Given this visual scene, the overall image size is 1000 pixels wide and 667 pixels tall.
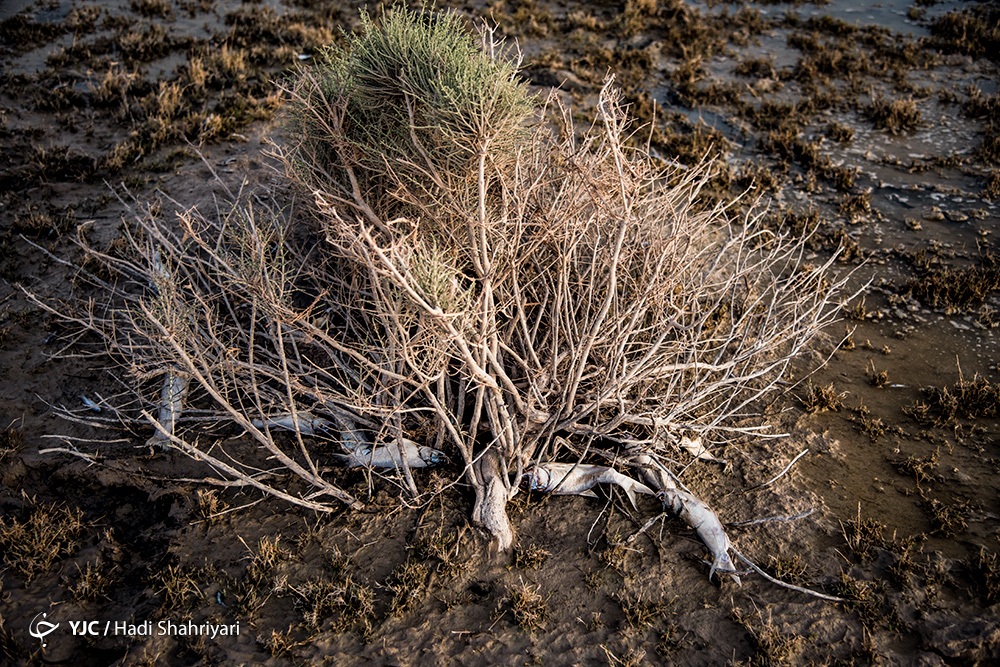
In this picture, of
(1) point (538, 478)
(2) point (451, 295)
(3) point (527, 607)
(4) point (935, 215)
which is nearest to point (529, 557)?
(3) point (527, 607)

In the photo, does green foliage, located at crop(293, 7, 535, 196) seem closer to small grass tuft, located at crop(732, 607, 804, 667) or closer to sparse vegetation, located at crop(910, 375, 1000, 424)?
small grass tuft, located at crop(732, 607, 804, 667)

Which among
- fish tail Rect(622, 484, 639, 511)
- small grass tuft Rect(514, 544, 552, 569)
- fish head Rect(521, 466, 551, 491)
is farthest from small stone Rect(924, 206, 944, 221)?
small grass tuft Rect(514, 544, 552, 569)

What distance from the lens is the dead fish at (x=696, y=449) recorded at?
4895mm

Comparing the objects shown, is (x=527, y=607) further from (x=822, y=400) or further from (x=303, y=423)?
(x=822, y=400)

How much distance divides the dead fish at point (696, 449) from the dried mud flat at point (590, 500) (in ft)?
0.32

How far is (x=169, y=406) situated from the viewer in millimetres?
4969

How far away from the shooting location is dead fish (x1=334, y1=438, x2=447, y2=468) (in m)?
4.67

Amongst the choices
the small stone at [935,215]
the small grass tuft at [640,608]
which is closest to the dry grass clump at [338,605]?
the small grass tuft at [640,608]

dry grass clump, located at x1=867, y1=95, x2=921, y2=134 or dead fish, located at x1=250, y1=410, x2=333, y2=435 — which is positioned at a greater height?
dry grass clump, located at x1=867, y1=95, x2=921, y2=134

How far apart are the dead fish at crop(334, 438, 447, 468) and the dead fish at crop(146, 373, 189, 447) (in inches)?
51.1

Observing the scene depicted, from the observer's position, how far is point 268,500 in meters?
4.62

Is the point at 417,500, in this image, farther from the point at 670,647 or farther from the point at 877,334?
the point at 877,334

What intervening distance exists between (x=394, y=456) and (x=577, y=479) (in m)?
1.21

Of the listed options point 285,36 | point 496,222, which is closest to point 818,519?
point 496,222
